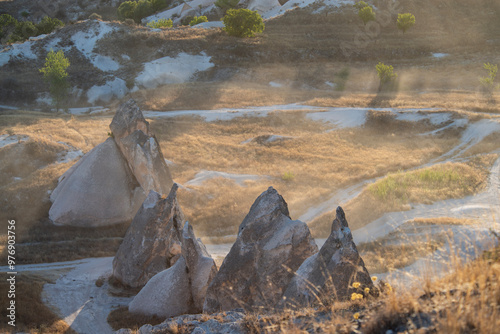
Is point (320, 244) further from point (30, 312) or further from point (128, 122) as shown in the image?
point (30, 312)

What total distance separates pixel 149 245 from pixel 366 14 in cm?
7861

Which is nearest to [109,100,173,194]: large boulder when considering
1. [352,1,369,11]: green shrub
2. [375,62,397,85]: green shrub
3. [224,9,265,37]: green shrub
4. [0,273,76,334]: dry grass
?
[0,273,76,334]: dry grass

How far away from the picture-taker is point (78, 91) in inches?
2512

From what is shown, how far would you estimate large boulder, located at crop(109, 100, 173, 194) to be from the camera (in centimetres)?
2670

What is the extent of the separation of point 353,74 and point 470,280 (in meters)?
67.7

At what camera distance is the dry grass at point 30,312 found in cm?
1536

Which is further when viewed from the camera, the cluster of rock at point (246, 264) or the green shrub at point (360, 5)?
the green shrub at point (360, 5)

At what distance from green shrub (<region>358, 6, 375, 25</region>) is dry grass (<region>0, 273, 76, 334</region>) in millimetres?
81571

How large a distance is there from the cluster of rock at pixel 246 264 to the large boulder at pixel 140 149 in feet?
20.8

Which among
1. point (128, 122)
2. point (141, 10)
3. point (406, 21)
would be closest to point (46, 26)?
point (141, 10)

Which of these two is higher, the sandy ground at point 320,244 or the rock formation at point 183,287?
the rock formation at point 183,287

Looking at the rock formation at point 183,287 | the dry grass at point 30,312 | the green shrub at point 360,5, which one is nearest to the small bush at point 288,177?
the rock formation at point 183,287

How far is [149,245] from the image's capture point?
20.2 meters

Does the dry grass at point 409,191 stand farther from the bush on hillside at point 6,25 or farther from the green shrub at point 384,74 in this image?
the bush on hillside at point 6,25
